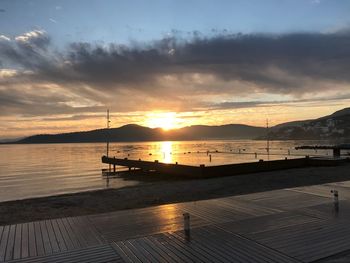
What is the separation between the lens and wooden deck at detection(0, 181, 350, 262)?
24.3 feet

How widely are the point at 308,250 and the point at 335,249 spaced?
62 cm

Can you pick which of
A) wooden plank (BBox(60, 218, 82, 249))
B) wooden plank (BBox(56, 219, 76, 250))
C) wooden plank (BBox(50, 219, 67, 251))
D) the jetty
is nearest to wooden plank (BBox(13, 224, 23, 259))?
wooden plank (BBox(50, 219, 67, 251))

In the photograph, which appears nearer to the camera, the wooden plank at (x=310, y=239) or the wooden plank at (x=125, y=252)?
the wooden plank at (x=125, y=252)

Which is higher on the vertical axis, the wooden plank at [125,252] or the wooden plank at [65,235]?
the wooden plank at [65,235]

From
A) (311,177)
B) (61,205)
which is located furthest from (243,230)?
(311,177)

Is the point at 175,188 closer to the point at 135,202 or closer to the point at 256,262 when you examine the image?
the point at 135,202

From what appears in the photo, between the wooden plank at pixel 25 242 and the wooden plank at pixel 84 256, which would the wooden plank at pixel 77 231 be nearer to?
the wooden plank at pixel 84 256

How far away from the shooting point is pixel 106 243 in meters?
8.34

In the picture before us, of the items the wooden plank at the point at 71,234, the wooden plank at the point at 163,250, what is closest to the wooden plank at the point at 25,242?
the wooden plank at the point at 71,234

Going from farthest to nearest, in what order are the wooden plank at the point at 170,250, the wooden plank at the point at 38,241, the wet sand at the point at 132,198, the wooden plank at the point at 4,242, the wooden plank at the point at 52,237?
the wet sand at the point at 132,198
the wooden plank at the point at 52,237
the wooden plank at the point at 38,241
the wooden plank at the point at 4,242
the wooden plank at the point at 170,250

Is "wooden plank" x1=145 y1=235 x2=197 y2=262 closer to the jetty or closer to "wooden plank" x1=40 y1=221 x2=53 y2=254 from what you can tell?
"wooden plank" x1=40 y1=221 x2=53 y2=254

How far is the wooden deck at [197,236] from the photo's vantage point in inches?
291

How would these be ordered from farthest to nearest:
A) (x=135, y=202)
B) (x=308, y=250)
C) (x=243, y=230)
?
Answer: 1. (x=135, y=202)
2. (x=243, y=230)
3. (x=308, y=250)

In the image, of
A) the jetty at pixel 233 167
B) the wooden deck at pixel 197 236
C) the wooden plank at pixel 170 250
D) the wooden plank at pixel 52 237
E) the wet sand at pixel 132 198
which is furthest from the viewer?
the jetty at pixel 233 167
